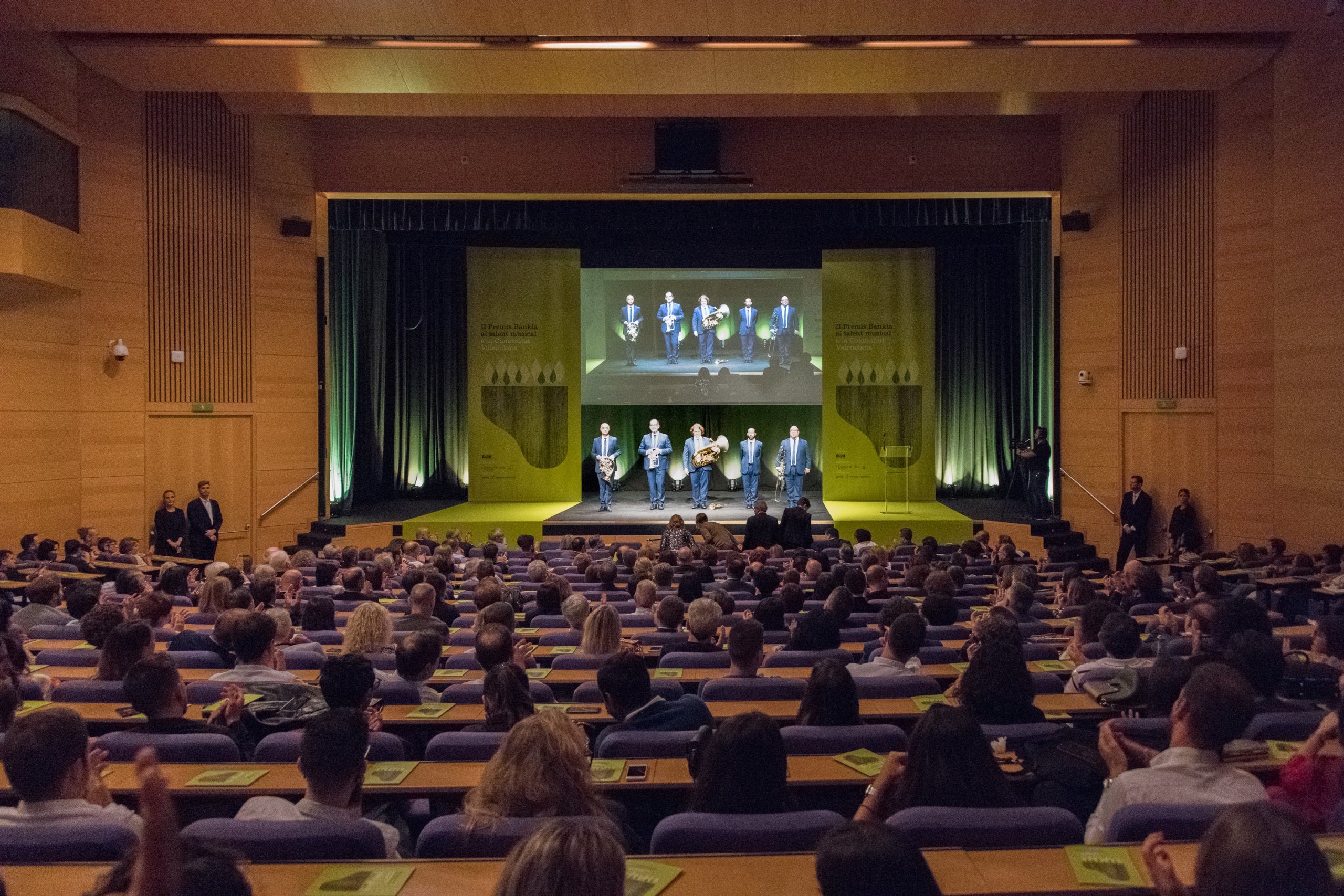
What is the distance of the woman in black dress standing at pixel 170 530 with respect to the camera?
1196 cm

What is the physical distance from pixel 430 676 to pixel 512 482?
12.9 m

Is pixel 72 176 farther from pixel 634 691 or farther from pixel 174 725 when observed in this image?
pixel 634 691

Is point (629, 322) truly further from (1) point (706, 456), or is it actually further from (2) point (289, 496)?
(2) point (289, 496)

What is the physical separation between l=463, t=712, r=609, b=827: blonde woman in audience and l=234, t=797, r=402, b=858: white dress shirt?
24 cm

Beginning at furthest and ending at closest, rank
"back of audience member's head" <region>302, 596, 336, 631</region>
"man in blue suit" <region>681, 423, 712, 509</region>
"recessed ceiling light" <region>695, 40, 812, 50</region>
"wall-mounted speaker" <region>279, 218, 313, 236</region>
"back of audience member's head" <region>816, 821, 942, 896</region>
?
"man in blue suit" <region>681, 423, 712, 509</region> → "wall-mounted speaker" <region>279, 218, 313, 236</region> → "recessed ceiling light" <region>695, 40, 812, 50</region> → "back of audience member's head" <region>302, 596, 336, 631</region> → "back of audience member's head" <region>816, 821, 942, 896</region>

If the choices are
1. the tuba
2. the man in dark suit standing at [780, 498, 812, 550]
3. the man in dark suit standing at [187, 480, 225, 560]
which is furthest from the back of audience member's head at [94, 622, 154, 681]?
the tuba

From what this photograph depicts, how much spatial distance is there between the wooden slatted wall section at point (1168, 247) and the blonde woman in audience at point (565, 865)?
12.3 meters

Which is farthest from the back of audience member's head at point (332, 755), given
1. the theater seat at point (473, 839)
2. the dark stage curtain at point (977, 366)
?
the dark stage curtain at point (977, 366)

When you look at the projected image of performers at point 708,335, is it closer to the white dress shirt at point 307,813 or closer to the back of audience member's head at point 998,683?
the back of audience member's head at point 998,683

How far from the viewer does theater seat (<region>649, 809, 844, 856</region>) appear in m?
2.42

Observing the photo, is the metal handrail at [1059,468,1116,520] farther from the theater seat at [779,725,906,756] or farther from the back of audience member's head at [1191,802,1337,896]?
the back of audience member's head at [1191,802,1337,896]

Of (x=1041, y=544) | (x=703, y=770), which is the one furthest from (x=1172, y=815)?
(x=1041, y=544)

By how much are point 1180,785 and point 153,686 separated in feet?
10.1

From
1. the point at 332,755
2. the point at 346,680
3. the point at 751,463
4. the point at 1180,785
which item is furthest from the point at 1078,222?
the point at 332,755
